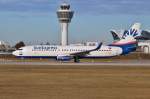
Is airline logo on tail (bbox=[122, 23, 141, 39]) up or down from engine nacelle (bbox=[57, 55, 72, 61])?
up

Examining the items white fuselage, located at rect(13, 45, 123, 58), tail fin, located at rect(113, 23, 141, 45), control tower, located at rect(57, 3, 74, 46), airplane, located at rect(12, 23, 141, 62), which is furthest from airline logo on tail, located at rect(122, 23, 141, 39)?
control tower, located at rect(57, 3, 74, 46)

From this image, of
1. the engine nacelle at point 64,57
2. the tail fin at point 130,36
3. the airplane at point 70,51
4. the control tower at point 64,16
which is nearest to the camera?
the engine nacelle at point 64,57

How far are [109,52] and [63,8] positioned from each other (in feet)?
326

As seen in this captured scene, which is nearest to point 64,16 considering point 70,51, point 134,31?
point 134,31

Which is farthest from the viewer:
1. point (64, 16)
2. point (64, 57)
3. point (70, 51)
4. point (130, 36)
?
point (64, 16)

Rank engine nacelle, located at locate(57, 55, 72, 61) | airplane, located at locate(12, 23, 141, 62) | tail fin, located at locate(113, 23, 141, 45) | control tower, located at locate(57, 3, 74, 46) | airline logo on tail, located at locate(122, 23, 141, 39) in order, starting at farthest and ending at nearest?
control tower, located at locate(57, 3, 74, 46), airline logo on tail, located at locate(122, 23, 141, 39), tail fin, located at locate(113, 23, 141, 45), airplane, located at locate(12, 23, 141, 62), engine nacelle, located at locate(57, 55, 72, 61)

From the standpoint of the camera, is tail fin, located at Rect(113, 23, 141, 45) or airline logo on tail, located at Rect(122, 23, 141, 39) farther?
airline logo on tail, located at Rect(122, 23, 141, 39)

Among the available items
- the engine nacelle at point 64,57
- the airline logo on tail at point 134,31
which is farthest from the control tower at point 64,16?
the engine nacelle at point 64,57

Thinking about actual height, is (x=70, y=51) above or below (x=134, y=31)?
below

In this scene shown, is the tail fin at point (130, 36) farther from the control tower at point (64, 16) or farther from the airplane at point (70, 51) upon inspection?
the control tower at point (64, 16)

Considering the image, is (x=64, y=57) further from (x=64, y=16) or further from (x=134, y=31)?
(x=64, y=16)

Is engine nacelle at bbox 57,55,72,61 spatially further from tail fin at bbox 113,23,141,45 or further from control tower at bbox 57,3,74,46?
control tower at bbox 57,3,74,46
